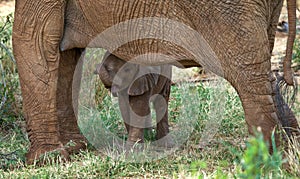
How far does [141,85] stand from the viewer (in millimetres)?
5203

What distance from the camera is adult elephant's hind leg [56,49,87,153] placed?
5520 mm

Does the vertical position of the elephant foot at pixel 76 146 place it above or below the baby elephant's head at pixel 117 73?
below

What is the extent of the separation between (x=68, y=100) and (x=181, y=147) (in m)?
0.95

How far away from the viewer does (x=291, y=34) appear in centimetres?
436

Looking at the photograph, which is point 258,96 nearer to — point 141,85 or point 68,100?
point 141,85

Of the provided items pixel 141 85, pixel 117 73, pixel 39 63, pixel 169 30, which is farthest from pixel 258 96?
pixel 39 63

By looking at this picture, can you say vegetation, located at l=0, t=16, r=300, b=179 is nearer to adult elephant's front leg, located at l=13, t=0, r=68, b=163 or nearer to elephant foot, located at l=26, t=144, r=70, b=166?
elephant foot, located at l=26, t=144, r=70, b=166

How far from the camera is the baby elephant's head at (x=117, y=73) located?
526 cm

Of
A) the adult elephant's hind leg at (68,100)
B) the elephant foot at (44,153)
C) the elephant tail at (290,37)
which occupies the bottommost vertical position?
the elephant foot at (44,153)

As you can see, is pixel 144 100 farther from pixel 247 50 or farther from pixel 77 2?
pixel 247 50

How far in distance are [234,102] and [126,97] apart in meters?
1.44

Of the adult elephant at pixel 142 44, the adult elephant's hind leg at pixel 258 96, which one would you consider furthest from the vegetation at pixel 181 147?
the adult elephant at pixel 142 44

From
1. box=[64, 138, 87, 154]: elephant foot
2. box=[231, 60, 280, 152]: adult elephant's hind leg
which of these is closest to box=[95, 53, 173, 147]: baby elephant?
box=[64, 138, 87, 154]: elephant foot

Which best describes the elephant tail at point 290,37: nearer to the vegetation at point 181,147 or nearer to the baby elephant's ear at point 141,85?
the vegetation at point 181,147
